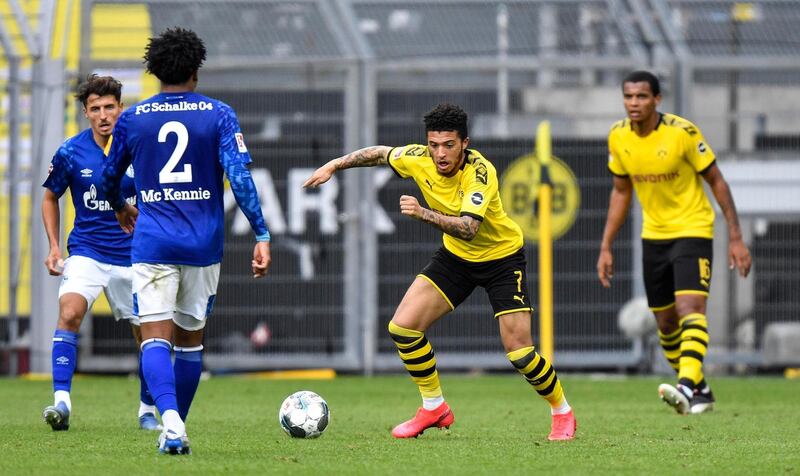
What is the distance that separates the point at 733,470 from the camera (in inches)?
253

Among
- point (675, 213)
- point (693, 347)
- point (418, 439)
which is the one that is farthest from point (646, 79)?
point (418, 439)

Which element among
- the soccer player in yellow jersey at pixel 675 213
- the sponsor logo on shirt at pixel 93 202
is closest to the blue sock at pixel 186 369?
the sponsor logo on shirt at pixel 93 202

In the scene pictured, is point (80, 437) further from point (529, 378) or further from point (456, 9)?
point (456, 9)

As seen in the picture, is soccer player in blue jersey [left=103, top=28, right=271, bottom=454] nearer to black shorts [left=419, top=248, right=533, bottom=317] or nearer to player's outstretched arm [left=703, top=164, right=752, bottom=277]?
black shorts [left=419, top=248, right=533, bottom=317]

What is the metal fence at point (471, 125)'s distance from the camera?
48.5 ft

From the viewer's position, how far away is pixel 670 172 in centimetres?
1030

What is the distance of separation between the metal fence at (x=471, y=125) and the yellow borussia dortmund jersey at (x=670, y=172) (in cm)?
431

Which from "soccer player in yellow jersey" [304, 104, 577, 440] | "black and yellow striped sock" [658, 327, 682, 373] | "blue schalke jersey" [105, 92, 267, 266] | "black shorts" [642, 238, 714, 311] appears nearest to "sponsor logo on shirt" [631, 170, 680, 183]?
"black shorts" [642, 238, 714, 311]

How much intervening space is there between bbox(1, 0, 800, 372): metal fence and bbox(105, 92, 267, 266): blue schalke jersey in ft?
25.4

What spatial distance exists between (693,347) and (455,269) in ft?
8.38

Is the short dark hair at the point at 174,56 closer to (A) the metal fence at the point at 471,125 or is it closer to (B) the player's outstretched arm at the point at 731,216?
(B) the player's outstretched arm at the point at 731,216

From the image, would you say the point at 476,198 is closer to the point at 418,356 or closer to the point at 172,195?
the point at 418,356

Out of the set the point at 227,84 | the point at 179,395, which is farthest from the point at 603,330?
the point at 179,395

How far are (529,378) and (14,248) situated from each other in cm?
841
